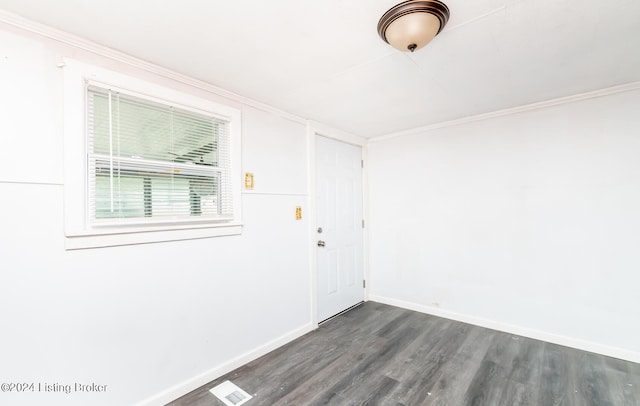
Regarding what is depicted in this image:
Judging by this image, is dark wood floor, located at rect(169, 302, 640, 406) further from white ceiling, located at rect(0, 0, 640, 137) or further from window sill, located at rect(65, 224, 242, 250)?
white ceiling, located at rect(0, 0, 640, 137)

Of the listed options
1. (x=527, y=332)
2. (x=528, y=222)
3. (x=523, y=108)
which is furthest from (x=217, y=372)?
(x=523, y=108)

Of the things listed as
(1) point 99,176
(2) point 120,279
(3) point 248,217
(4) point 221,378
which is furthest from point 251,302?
(1) point 99,176

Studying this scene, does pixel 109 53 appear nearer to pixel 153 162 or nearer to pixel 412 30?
pixel 153 162

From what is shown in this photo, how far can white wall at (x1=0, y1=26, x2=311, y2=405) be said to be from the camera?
1.42 metres

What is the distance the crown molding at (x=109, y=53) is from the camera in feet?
4.67

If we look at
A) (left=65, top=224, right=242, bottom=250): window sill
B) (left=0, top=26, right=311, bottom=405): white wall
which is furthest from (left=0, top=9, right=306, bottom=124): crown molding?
(left=65, top=224, right=242, bottom=250): window sill

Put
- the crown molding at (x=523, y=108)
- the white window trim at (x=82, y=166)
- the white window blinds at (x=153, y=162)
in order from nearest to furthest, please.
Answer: the white window trim at (x=82, y=166), the white window blinds at (x=153, y=162), the crown molding at (x=523, y=108)

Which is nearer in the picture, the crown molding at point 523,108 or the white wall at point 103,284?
the white wall at point 103,284

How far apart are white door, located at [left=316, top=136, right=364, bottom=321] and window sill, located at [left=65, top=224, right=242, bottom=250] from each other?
1.23 meters

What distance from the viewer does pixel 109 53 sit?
170cm

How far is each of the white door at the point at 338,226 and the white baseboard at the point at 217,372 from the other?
0.55 m

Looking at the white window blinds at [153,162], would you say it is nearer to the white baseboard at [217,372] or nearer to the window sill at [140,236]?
the window sill at [140,236]

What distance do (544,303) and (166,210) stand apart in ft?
11.3

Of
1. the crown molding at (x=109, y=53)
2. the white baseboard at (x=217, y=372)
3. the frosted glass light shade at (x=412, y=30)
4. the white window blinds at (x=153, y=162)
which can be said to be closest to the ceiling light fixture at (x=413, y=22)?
the frosted glass light shade at (x=412, y=30)
